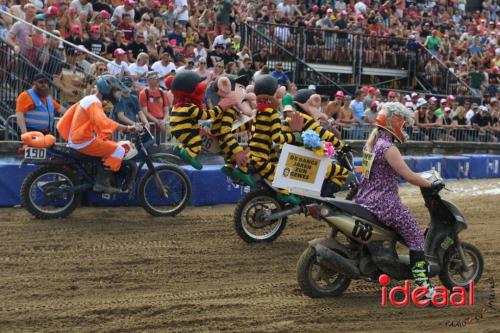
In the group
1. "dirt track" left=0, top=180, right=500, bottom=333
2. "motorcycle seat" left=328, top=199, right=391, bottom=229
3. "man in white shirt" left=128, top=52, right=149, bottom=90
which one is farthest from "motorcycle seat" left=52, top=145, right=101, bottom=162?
"motorcycle seat" left=328, top=199, right=391, bottom=229

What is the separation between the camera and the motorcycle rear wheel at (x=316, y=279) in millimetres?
7766

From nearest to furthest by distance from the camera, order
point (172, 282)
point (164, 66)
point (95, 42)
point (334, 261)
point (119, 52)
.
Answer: point (334, 261), point (172, 282), point (119, 52), point (95, 42), point (164, 66)

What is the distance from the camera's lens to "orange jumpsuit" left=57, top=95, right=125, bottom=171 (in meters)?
10.9

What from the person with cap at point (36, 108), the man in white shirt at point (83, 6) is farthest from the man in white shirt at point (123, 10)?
the person with cap at point (36, 108)

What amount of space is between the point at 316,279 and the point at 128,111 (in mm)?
6081

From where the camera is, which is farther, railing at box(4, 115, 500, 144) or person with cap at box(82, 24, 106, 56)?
person with cap at box(82, 24, 106, 56)

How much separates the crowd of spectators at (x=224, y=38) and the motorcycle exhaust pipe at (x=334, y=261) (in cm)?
625

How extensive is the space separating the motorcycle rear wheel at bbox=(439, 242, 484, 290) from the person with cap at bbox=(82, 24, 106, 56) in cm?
934

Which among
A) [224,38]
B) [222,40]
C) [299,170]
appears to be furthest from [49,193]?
[224,38]

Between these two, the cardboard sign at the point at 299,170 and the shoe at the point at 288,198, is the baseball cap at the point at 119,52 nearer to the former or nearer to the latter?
the shoe at the point at 288,198

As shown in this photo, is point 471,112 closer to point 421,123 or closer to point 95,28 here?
point 421,123

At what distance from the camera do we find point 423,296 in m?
7.86

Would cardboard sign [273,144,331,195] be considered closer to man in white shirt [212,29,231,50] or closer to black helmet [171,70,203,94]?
black helmet [171,70,203,94]

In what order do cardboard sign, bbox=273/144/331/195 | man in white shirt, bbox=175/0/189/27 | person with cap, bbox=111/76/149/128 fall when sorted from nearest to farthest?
cardboard sign, bbox=273/144/331/195, person with cap, bbox=111/76/149/128, man in white shirt, bbox=175/0/189/27
